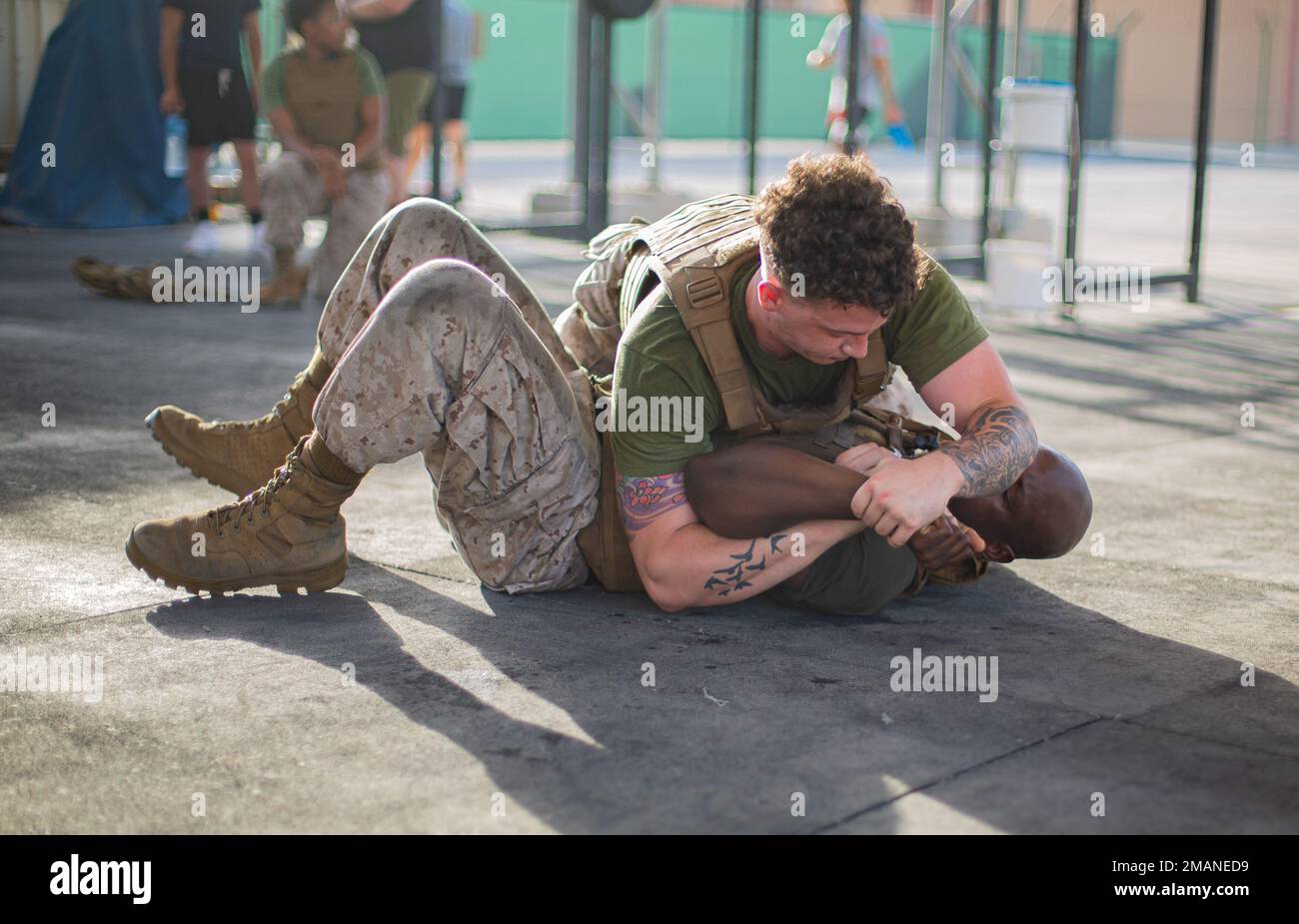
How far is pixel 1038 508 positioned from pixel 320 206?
4952 mm

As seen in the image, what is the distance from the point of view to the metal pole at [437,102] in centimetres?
807

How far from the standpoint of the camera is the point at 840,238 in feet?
8.80

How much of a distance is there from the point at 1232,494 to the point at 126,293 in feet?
16.3

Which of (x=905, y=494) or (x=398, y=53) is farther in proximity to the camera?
(x=398, y=53)

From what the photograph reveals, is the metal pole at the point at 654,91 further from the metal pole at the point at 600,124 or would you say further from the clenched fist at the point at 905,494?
the clenched fist at the point at 905,494

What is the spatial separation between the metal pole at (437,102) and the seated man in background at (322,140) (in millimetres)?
630

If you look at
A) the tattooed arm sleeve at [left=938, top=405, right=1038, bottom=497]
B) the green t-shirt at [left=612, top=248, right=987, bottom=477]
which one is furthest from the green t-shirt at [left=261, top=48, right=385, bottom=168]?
the tattooed arm sleeve at [left=938, top=405, right=1038, bottom=497]

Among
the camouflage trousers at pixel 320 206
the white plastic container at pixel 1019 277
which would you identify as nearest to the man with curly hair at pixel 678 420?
the camouflage trousers at pixel 320 206

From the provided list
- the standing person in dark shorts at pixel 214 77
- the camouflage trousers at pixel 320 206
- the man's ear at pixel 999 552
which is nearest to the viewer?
the man's ear at pixel 999 552

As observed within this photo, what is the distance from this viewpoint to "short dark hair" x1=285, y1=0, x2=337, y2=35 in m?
7.24

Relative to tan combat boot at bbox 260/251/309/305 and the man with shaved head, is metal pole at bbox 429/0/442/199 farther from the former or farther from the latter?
the man with shaved head

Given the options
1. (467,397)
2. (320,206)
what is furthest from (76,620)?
(320,206)

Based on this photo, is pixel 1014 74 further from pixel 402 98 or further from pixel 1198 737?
pixel 1198 737
